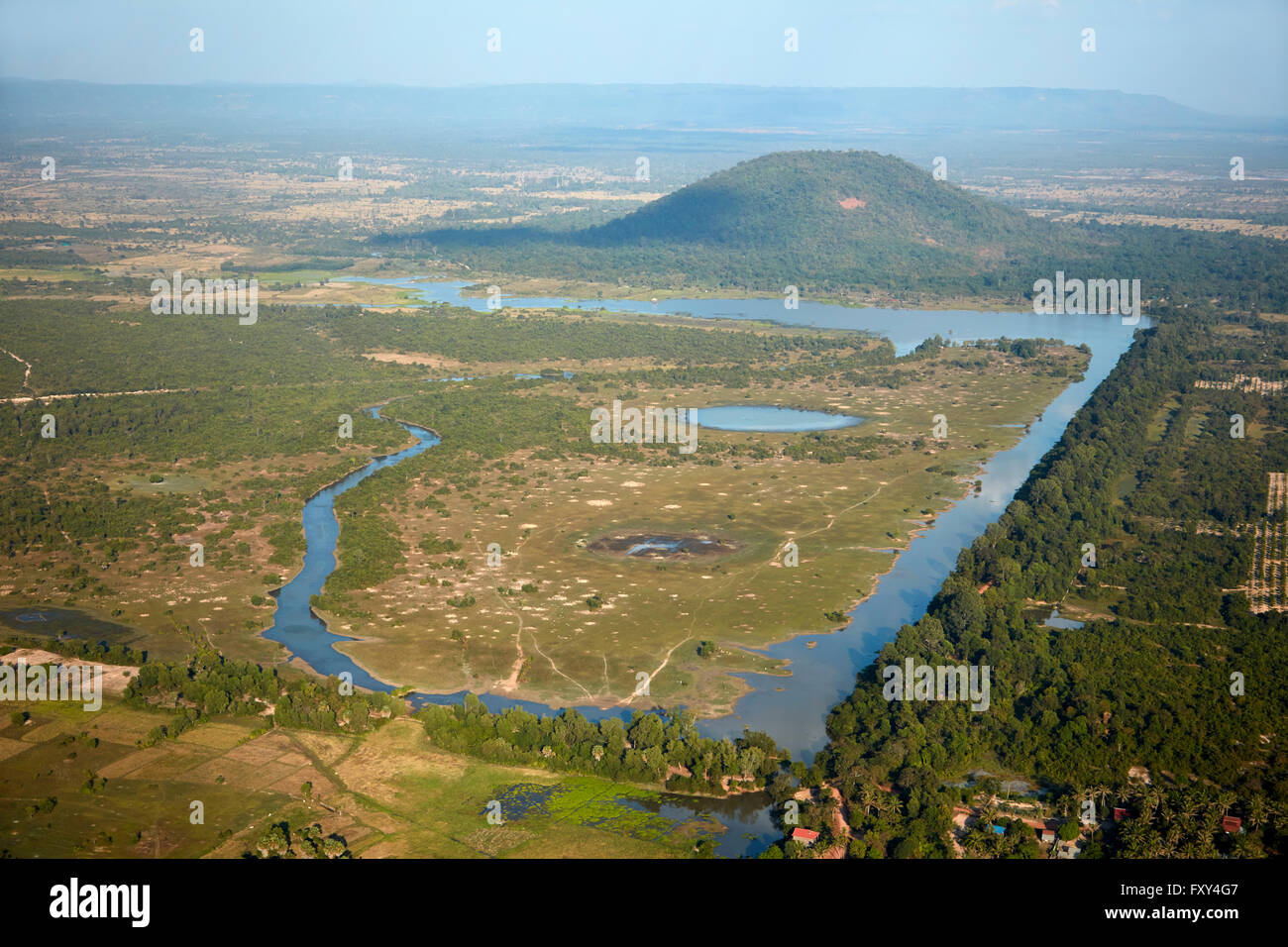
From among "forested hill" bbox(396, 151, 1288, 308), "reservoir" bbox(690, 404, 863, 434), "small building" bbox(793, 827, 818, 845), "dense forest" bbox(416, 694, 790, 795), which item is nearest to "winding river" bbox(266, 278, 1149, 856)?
"dense forest" bbox(416, 694, 790, 795)

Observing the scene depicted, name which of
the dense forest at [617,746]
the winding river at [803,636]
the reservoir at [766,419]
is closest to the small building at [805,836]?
the winding river at [803,636]

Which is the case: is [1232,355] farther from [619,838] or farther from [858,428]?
[619,838]

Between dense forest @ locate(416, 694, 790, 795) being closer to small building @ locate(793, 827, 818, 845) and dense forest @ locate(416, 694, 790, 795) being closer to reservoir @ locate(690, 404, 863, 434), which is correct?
small building @ locate(793, 827, 818, 845)

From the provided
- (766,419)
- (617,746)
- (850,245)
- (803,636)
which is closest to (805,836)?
(617,746)

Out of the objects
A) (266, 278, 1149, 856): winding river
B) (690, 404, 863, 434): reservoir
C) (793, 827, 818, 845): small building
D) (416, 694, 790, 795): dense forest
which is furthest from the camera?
(690, 404, 863, 434): reservoir

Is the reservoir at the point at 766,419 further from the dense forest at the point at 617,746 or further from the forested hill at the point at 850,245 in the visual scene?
the forested hill at the point at 850,245

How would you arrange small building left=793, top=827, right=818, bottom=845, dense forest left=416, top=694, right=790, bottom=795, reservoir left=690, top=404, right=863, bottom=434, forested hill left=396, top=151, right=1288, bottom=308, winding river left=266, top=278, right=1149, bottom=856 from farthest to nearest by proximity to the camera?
1. forested hill left=396, top=151, right=1288, bottom=308
2. reservoir left=690, top=404, right=863, bottom=434
3. winding river left=266, top=278, right=1149, bottom=856
4. dense forest left=416, top=694, right=790, bottom=795
5. small building left=793, top=827, right=818, bottom=845

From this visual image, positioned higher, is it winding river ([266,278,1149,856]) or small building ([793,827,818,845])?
winding river ([266,278,1149,856])
